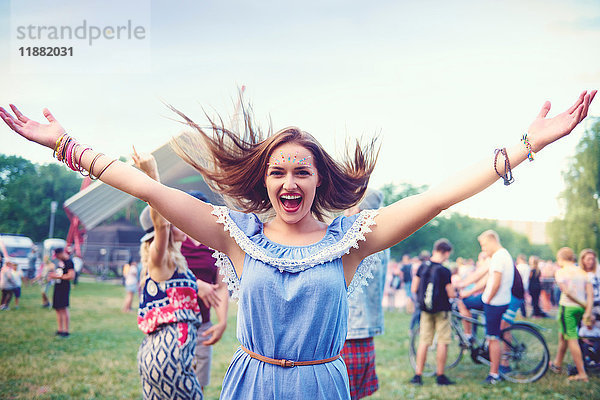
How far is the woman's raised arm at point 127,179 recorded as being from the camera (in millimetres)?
2098

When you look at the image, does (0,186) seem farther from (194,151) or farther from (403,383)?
(194,151)

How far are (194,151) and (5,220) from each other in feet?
83.2

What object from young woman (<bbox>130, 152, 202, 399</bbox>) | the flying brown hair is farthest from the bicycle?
the flying brown hair

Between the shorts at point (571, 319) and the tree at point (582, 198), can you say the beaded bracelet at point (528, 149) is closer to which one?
the shorts at point (571, 319)

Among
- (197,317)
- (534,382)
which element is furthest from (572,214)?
(197,317)

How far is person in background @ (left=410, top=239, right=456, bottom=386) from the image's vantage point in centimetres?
685

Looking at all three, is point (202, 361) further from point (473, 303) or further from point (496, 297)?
point (473, 303)

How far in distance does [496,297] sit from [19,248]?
25.8 m

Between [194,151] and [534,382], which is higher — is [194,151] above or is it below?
above

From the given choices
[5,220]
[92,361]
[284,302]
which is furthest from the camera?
[5,220]

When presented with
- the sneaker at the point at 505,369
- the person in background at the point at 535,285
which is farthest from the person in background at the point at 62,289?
the person in background at the point at 535,285

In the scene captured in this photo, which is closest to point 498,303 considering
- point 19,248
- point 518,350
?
point 518,350

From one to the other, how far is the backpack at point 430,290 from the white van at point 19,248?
75.1ft

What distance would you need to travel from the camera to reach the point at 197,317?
356 cm
